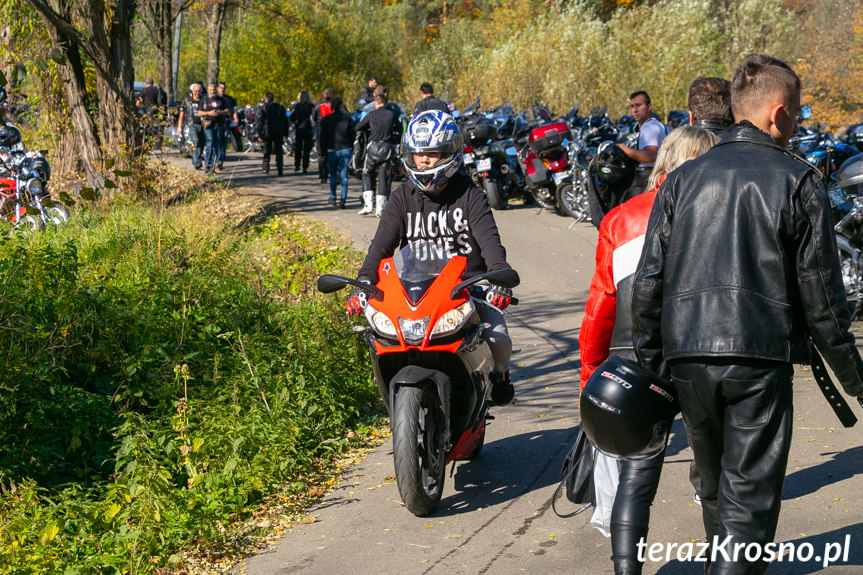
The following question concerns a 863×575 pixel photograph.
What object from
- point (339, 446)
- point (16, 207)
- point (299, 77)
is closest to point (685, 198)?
point (339, 446)

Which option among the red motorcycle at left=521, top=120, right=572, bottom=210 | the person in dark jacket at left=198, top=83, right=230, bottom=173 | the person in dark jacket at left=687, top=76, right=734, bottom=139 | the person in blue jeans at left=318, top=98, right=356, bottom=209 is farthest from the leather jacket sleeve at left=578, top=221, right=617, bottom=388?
the person in dark jacket at left=198, top=83, right=230, bottom=173

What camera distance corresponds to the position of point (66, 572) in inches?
172

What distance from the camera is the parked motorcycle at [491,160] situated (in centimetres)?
1577

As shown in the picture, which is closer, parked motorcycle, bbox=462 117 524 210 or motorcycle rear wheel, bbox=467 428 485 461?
motorcycle rear wheel, bbox=467 428 485 461

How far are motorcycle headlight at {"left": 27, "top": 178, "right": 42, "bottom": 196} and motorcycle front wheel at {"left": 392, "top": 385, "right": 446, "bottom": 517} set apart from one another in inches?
337

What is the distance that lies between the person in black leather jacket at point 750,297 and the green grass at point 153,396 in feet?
8.79

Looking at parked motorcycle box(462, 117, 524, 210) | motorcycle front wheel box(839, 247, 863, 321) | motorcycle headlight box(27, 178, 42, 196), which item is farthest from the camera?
parked motorcycle box(462, 117, 524, 210)

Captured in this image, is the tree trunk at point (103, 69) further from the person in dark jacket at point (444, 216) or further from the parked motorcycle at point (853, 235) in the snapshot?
the parked motorcycle at point (853, 235)

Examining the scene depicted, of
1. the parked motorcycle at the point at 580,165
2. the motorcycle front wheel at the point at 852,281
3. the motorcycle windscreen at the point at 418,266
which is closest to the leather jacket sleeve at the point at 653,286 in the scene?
the motorcycle windscreen at the point at 418,266

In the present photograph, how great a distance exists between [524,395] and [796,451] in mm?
2095

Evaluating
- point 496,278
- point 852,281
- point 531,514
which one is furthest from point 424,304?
point 852,281

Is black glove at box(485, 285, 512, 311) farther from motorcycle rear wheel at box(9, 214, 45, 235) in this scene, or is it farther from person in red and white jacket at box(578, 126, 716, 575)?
motorcycle rear wheel at box(9, 214, 45, 235)

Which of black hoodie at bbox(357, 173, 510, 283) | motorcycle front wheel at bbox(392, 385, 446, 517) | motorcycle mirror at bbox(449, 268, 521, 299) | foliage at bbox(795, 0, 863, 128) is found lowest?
motorcycle front wheel at bbox(392, 385, 446, 517)

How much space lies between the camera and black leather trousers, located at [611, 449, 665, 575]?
355 centimetres
